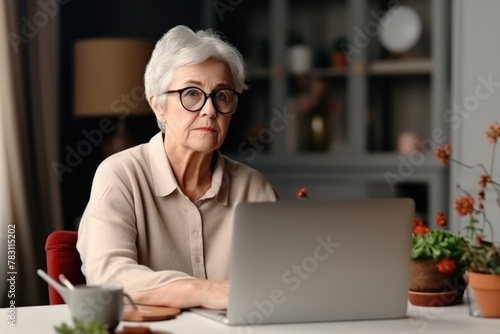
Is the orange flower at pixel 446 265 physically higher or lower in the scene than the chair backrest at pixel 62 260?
higher

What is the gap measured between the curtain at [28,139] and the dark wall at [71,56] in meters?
0.17

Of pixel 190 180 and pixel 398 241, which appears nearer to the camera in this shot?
pixel 398 241

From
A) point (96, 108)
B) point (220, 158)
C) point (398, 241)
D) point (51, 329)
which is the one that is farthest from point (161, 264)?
point (96, 108)

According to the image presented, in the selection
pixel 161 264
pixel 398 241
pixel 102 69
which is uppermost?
pixel 102 69

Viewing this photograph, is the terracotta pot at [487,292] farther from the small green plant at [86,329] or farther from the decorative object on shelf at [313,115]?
the decorative object on shelf at [313,115]

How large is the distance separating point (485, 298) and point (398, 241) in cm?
21

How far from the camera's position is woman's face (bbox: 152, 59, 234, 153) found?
6.97 ft

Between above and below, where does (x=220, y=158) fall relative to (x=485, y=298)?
above

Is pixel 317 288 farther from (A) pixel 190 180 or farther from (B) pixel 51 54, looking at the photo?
(B) pixel 51 54

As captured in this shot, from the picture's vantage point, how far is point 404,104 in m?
4.33

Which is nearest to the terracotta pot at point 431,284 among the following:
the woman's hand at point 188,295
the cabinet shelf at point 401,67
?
the woman's hand at point 188,295

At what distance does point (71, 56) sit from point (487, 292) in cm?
285

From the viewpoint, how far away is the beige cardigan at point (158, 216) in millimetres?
1985

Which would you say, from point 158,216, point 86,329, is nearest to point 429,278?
point 158,216
